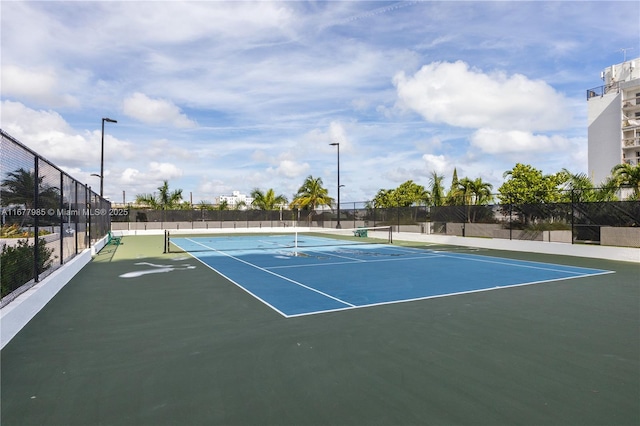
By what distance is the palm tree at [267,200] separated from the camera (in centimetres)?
5203

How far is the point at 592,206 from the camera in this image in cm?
2047

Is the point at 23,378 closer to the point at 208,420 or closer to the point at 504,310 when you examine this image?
the point at 208,420

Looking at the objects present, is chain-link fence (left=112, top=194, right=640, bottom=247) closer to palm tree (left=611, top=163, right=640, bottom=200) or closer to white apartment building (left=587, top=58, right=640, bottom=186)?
palm tree (left=611, top=163, right=640, bottom=200)

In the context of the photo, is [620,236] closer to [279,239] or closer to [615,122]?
[279,239]

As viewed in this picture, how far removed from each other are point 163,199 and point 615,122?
222ft

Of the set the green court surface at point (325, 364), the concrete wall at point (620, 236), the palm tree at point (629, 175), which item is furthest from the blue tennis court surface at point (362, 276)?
the palm tree at point (629, 175)

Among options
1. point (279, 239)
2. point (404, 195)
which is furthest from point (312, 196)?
point (279, 239)

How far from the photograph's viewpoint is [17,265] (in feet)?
23.9

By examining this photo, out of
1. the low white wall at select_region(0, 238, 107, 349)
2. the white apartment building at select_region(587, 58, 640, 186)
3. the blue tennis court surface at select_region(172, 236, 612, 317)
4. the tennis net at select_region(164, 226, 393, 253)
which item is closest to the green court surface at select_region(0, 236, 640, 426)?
the low white wall at select_region(0, 238, 107, 349)

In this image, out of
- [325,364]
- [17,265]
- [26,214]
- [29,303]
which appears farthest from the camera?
[26,214]

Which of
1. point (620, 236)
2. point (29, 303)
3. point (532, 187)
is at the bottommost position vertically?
point (29, 303)

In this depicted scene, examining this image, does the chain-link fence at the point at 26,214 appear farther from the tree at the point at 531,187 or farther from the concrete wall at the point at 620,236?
the tree at the point at 531,187

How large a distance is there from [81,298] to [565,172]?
32746 mm

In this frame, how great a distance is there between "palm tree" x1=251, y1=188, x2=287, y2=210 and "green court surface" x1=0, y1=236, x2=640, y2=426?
1700 inches
